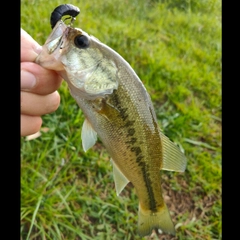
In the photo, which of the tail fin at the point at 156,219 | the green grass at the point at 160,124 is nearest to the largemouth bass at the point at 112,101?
the tail fin at the point at 156,219

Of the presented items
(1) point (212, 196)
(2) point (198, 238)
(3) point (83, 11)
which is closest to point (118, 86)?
(2) point (198, 238)

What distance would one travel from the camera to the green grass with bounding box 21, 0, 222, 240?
99.4 inches

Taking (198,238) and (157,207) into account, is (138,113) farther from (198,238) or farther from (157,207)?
(198,238)

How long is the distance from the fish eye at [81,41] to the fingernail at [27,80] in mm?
196

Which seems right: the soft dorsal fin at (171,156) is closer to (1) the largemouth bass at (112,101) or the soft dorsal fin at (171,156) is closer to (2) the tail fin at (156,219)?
(1) the largemouth bass at (112,101)

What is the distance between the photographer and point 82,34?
120 centimetres

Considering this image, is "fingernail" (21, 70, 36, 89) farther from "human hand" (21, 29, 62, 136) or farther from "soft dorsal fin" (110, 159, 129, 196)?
"soft dorsal fin" (110, 159, 129, 196)

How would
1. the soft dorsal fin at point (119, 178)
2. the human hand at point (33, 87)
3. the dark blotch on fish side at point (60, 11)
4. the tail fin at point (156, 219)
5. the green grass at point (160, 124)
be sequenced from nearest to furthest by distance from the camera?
the dark blotch on fish side at point (60, 11)
the human hand at point (33, 87)
the soft dorsal fin at point (119, 178)
the tail fin at point (156, 219)
the green grass at point (160, 124)

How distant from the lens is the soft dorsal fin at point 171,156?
53.4 inches

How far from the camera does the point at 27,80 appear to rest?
1286mm

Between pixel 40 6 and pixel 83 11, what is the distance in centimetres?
46

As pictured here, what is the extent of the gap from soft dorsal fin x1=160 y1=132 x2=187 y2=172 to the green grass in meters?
1.25

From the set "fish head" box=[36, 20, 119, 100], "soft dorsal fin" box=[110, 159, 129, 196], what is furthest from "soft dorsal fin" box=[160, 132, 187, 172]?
"fish head" box=[36, 20, 119, 100]

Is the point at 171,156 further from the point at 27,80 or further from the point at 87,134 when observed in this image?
the point at 27,80
